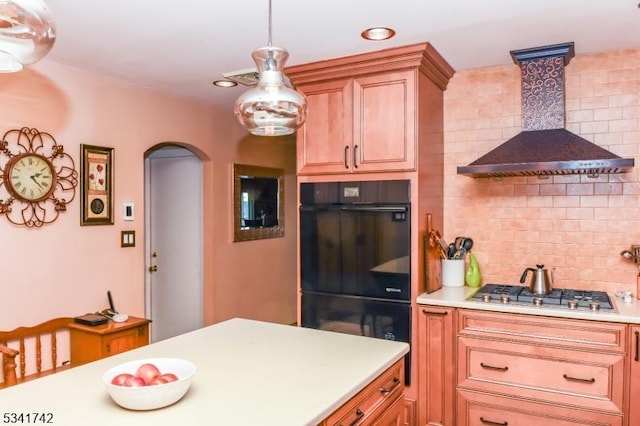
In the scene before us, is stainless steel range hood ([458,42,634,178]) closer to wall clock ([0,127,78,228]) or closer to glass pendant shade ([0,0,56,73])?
glass pendant shade ([0,0,56,73])

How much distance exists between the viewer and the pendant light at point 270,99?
5.64 feet

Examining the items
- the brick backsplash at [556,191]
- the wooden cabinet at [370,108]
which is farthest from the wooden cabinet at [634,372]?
the wooden cabinet at [370,108]

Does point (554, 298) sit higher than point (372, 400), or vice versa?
point (554, 298)

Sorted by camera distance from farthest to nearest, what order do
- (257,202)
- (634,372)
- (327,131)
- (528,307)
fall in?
1. (257,202)
2. (327,131)
3. (528,307)
4. (634,372)

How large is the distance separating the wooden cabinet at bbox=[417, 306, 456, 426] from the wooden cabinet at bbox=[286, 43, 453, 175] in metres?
0.93

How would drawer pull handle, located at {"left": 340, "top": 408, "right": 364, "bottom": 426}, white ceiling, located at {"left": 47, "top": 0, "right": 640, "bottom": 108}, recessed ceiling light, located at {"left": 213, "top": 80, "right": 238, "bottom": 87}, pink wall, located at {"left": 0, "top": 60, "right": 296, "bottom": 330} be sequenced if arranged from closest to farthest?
drawer pull handle, located at {"left": 340, "top": 408, "right": 364, "bottom": 426}, white ceiling, located at {"left": 47, "top": 0, "right": 640, "bottom": 108}, pink wall, located at {"left": 0, "top": 60, "right": 296, "bottom": 330}, recessed ceiling light, located at {"left": 213, "top": 80, "right": 238, "bottom": 87}

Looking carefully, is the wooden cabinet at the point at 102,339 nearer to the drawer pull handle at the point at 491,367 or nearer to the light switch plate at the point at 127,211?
the light switch plate at the point at 127,211

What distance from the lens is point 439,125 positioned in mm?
3396

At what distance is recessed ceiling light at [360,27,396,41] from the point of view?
261 centimetres

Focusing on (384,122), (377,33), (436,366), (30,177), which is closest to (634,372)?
(436,366)

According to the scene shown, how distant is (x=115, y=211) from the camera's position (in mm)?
3615

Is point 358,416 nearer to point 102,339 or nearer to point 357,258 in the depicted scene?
point 357,258

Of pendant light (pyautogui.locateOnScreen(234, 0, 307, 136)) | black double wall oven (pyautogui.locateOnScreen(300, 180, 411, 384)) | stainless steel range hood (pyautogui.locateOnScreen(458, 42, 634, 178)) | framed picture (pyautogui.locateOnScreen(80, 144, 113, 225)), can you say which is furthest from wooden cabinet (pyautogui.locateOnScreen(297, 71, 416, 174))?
framed picture (pyautogui.locateOnScreen(80, 144, 113, 225))

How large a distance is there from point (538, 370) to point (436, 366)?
568 mm
